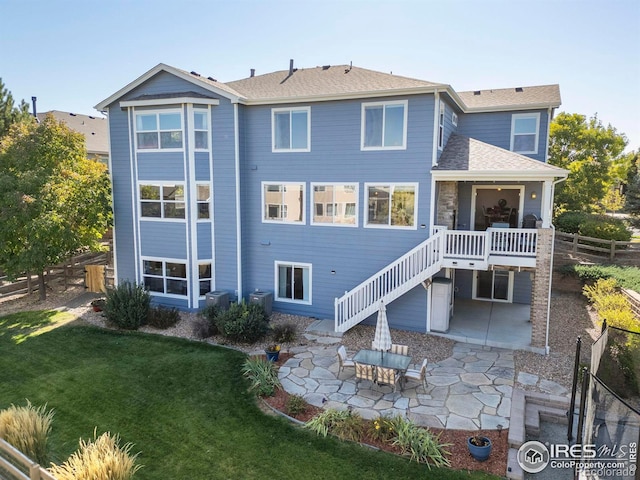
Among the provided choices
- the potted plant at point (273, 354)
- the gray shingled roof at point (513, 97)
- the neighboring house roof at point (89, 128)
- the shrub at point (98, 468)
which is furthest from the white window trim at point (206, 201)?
the neighboring house roof at point (89, 128)

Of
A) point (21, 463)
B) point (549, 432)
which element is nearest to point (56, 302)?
point (21, 463)

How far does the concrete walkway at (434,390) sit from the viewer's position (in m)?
8.63

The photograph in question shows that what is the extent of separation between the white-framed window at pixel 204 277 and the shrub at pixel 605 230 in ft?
60.7

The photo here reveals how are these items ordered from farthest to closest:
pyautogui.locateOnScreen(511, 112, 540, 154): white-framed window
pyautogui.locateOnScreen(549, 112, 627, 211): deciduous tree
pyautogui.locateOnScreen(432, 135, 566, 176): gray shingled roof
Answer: pyautogui.locateOnScreen(549, 112, 627, 211): deciduous tree, pyautogui.locateOnScreen(511, 112, 540, 154): white-framed window, pyautogui.locateOnScreen(432, 135, 566, 176): gray shingled roof

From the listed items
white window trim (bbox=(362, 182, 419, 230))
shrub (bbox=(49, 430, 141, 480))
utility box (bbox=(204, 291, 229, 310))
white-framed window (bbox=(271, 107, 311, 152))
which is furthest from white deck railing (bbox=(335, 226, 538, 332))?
shrub (bbox=(49, 430, 141, 480))

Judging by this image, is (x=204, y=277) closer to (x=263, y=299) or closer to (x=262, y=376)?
(x=263, y=299)

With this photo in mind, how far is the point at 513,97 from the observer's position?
56.1 feet

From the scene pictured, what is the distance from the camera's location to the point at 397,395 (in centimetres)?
956

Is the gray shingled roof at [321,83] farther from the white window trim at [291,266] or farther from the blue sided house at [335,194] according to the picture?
the white window trim at [291,266]

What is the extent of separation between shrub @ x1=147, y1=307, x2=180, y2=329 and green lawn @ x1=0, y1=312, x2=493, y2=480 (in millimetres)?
801

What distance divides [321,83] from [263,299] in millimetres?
8404

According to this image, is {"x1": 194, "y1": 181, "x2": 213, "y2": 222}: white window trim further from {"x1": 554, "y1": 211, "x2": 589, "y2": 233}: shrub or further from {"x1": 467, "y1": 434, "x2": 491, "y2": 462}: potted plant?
{"x1": 554, "y1": 211, "x2": 589, "y2": 233}: shrub

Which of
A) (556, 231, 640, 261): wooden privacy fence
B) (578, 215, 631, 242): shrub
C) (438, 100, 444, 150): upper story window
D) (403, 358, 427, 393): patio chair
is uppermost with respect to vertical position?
(438, 100, 444, 150): upper story window

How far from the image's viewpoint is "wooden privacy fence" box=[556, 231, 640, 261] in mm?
19328
